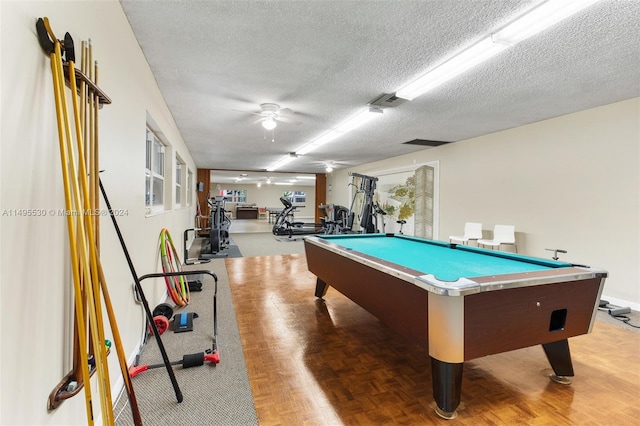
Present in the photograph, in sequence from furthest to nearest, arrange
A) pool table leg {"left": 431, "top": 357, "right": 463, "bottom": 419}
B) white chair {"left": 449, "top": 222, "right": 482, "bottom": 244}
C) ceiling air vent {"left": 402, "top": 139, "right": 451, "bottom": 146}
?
1. ceiling air vent {"left": 402, "top": 139, "right": 451, "bottom": 146}
2. white chair {"left": 449, "top": 222, "right": 482, "bottom": 244}
3. pool table leg {"left": 431, "top": 357, "right": 463, "bottom": 419}

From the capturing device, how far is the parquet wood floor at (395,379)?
5.31ft

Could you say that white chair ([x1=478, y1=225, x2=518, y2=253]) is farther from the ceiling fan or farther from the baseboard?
the ceiling fan

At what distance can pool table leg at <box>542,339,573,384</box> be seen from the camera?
192 centimetres

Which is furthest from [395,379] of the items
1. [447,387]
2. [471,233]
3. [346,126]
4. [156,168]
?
[471,233]

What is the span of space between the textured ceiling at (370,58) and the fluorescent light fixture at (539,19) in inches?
2.7

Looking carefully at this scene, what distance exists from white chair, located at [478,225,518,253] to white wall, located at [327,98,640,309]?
173 millimetres

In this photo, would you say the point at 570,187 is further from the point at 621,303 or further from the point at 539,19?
the point at 539,19

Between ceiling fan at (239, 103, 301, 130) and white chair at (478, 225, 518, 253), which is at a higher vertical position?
ceiling fan at (239, 103, 301, 130)

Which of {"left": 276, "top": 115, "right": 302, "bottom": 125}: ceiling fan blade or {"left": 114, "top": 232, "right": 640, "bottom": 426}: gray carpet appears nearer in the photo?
{"left": 114, "top": 232, "right": 640, "bottom": 426}: gray carpet

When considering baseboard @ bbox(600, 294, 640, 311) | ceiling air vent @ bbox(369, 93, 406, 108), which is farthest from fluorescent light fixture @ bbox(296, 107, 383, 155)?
baseboard @ bbox(600, 294, 640, 311)

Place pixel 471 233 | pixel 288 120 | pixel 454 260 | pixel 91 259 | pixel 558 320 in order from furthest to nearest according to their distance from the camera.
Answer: pixel 471 233
pixel 288 120
pixel 454 260
pixel 558 320
pixel 91 259

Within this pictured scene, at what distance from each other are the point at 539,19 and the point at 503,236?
3.58m

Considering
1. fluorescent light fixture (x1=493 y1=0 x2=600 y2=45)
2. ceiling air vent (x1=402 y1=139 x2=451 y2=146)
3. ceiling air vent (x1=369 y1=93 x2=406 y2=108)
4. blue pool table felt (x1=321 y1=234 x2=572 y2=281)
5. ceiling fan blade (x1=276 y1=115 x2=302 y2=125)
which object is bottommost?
blue pool table felt (x1=321 y1=234 x2=572 y2=281)

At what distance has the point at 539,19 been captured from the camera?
1.92 metres
